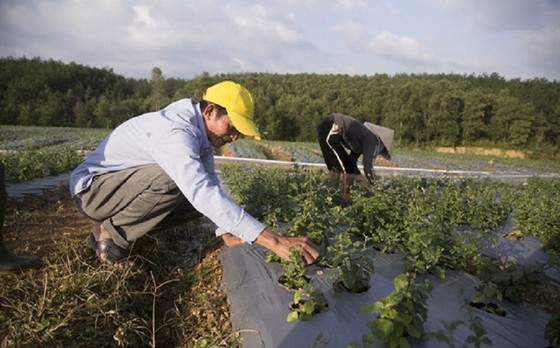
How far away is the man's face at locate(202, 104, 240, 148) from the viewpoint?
94.4 inches

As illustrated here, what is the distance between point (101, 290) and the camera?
7.26 ft

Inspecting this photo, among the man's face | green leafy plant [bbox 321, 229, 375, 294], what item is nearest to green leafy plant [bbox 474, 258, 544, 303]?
green leafy plant [bbox 321, 229, 375, 294]

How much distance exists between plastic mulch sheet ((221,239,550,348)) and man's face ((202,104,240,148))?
94 cm

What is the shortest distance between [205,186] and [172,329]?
98cm

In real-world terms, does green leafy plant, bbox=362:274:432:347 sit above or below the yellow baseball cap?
below

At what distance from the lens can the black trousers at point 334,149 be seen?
5613 millimetres

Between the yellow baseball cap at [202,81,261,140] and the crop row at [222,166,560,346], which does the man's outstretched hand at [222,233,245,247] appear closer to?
the crop row at [222,166,560,346]

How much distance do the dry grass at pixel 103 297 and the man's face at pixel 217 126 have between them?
1049 millimetres

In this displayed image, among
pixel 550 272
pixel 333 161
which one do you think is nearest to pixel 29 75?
pixel 333 161

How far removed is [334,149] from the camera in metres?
5.75

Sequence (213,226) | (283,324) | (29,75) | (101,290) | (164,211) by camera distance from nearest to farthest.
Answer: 1. (283,324)
2. (101,290)
3. (164,211)
4. (213,226)
5. (29,75)

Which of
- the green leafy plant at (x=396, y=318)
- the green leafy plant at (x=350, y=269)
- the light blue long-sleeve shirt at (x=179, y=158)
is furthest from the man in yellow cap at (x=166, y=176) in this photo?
the green leafy plant at (x=396, y=318)

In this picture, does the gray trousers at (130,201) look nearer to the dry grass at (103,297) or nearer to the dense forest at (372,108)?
the dry grass at (103,297)

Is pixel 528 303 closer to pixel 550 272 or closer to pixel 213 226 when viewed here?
pixel 550 272
